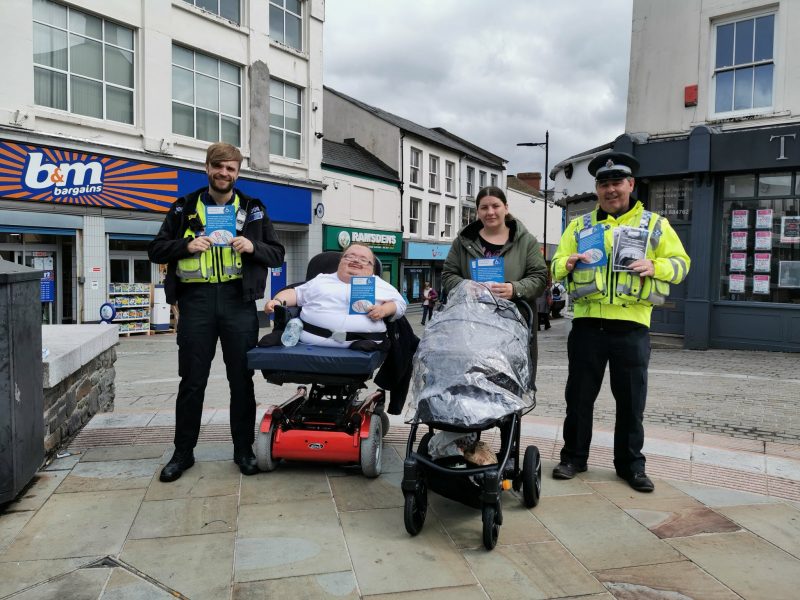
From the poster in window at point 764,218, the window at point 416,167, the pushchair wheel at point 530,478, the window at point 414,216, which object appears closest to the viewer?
the pushchair wheel at point 530,478

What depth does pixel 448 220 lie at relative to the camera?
34.7 meters

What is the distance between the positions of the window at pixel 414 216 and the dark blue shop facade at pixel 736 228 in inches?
767

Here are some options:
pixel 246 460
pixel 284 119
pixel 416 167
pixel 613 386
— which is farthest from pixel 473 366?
pixel 416 167

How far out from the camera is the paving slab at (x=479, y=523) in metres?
3.24

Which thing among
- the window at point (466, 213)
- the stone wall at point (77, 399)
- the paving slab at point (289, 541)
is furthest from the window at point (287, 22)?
the paving slab at point (289, 541)

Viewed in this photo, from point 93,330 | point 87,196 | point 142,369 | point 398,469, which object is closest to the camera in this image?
point 398,469

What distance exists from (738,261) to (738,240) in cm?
39

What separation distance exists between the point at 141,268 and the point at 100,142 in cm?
354

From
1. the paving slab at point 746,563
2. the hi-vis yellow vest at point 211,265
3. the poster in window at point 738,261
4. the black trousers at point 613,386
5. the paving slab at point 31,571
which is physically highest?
the poster in window at point 738,261

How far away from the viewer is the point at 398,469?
4344mm

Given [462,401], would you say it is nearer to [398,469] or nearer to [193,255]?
[398,469]

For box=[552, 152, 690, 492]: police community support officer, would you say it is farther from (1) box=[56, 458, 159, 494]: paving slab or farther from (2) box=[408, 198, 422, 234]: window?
(2) box=[408, 198, 422, 234]: window

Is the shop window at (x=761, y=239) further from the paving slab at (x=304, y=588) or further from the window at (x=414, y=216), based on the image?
the window at (x=414, y=216)

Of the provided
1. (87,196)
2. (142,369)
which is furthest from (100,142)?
(142,369)
